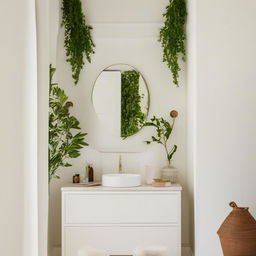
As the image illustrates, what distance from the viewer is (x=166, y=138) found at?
14.6ft

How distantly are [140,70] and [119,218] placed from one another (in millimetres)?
1452

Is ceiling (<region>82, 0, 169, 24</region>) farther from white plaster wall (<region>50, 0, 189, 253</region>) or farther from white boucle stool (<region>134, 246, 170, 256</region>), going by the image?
white boucle stool (<region>134, 246, 170, 256</region>)

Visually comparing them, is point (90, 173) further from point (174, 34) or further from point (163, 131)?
point (174, 34)

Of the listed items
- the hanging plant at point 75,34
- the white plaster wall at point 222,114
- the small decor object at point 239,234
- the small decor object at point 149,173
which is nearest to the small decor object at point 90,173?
the small decor object at point 149,173

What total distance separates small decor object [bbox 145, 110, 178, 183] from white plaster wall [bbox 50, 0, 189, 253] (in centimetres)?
7

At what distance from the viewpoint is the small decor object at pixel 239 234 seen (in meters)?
3.17

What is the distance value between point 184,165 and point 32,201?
232 cm

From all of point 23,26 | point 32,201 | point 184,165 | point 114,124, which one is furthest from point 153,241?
point 23,26

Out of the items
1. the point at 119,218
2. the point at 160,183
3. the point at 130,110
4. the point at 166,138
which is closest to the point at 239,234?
the point at 160,183

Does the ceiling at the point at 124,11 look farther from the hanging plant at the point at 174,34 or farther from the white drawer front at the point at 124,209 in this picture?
the white drawer front at the point at 124,209

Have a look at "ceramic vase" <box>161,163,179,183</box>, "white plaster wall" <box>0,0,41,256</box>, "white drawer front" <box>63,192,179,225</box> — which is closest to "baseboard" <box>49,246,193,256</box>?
"white drawer front" <box>63,192,179,225</box>

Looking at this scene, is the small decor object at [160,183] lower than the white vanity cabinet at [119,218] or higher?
higher

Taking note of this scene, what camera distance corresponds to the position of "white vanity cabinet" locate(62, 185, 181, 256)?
4.00 meters

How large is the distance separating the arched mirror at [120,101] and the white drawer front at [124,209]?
2.46 feet
